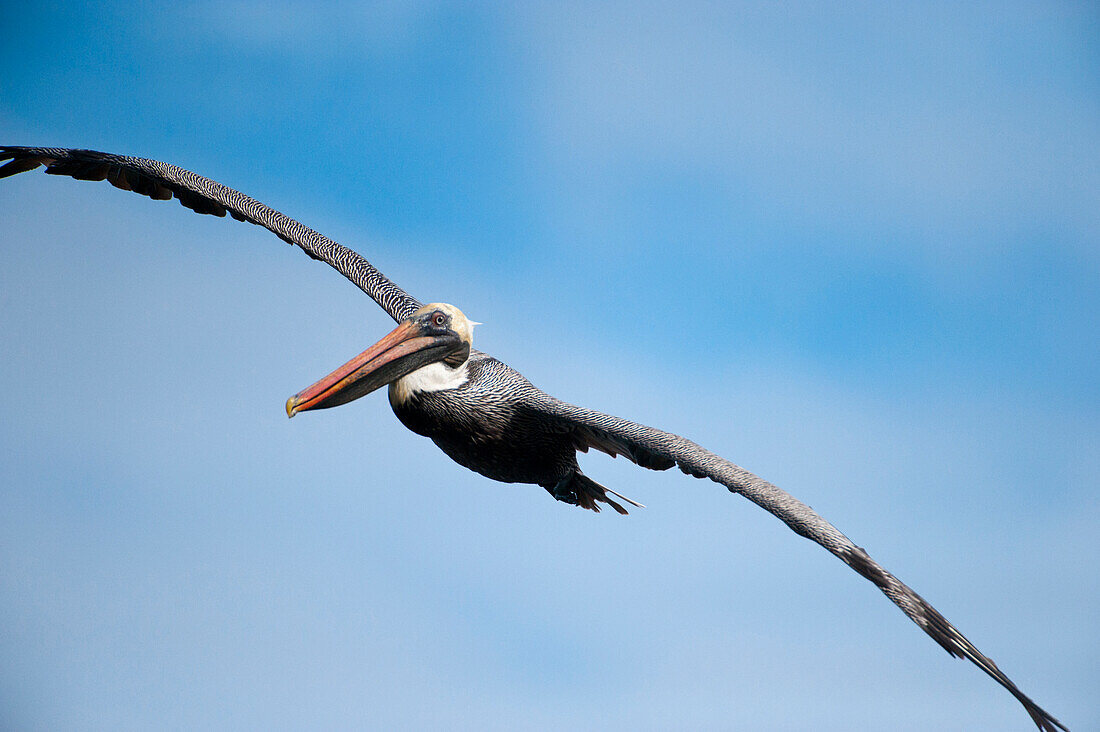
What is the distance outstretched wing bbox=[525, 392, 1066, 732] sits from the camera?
328 inches

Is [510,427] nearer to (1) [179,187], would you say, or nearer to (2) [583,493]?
(2) [583,493]

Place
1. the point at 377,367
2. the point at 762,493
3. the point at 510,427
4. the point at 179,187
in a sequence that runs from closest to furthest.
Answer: the point at 762,493 < the point at 377,367 < the point at 510,427 < the point at 179,187

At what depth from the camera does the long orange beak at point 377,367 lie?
31.1 ft

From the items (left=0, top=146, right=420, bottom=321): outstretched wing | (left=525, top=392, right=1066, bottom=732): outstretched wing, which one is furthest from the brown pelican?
(left=0, top=146, right=420, bottom=321): outstretched wing

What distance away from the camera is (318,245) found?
12719 mm

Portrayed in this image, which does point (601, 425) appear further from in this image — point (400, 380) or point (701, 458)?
point (400, 380)

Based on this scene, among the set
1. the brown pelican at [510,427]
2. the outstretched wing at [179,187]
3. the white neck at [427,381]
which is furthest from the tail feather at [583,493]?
the outstretched wing at [179,187]

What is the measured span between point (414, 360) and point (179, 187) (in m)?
4.77

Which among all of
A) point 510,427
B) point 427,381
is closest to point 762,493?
point 510,427

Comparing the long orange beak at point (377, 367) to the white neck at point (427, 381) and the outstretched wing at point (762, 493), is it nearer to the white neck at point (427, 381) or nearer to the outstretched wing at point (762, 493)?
the white neck at point (427, 381)

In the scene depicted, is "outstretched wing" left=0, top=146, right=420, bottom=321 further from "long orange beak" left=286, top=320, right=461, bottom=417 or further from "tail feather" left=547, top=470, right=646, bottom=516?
"tail feather" left=547, top=470, right=646, bottom=516

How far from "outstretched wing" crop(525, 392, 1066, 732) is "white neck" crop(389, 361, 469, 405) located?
819 mm

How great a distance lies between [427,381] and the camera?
10.5 metres

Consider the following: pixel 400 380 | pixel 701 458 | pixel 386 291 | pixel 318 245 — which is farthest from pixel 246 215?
pixel 701 458
